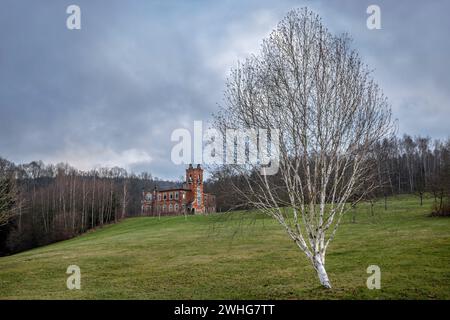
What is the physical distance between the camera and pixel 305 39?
11.8 metres

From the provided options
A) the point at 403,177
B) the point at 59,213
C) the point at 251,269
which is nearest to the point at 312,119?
the point at 251,269

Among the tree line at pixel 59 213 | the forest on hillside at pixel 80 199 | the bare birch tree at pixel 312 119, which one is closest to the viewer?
the bare birch tree at pixel 312 119

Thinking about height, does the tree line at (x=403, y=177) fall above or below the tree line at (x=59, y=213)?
above

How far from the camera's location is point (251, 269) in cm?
1817

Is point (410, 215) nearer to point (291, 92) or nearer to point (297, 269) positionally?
point (297, 269)

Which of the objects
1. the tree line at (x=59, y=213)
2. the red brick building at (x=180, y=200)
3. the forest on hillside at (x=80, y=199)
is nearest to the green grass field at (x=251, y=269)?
the forest on hillside at (x=80, y=199)

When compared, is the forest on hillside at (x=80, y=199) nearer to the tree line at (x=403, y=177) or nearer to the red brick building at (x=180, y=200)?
the tree line at (x=403, y=177)

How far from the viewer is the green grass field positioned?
41.1 ft

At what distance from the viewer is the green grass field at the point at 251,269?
41.1ft

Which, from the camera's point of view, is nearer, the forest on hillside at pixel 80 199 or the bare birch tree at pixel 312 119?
the bare birch tree at pixel 312 119

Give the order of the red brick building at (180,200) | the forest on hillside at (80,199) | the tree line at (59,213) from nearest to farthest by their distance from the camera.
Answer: the forest on hillside at (80,199)
the tree line at (59,213)
the red brick building at (180,200)

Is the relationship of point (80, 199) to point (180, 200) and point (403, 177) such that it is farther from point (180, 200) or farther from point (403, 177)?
point (403, 177)

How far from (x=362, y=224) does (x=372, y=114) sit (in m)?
24.6
